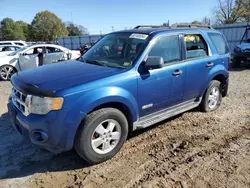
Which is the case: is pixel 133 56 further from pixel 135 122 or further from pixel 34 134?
pixel 34 134

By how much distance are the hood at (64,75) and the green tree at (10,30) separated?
64756 millimetres

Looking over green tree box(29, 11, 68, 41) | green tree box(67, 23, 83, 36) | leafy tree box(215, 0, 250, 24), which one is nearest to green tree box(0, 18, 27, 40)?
green tree box(29, 11, 68, 41)

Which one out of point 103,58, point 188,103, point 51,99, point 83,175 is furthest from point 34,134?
point 188,103

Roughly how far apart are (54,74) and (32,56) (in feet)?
22.5

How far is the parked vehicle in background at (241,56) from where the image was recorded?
10.5m

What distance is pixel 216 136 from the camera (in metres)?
3.88

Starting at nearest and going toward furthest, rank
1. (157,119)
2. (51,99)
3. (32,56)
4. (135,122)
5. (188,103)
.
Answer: (51,99), (135,122), (157,119), (188,103), (32,56)

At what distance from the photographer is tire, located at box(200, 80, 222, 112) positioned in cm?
473

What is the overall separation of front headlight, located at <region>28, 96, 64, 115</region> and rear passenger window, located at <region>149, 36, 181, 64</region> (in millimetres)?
1682

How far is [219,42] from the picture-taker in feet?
16.1

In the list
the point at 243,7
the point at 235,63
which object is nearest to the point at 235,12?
the point at 243,7

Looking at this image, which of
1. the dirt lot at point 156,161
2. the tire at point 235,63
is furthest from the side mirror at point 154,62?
the tire at point 235,63

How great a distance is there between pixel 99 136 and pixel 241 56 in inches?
393

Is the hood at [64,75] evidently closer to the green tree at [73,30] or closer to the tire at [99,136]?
the tire at [99,136]
